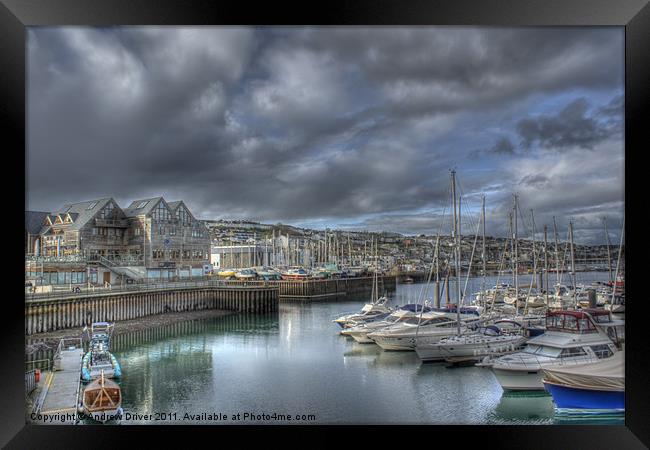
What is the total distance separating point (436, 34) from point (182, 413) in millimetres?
5005

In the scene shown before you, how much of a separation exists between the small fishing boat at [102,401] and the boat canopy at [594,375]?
4.65m

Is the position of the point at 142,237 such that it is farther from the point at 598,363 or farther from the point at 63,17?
the point at 598,363

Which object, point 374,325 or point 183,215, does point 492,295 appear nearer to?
point 374,325

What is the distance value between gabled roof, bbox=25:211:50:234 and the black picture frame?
1.21 m

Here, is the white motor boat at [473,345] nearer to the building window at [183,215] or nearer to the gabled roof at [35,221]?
the building window at [183,215]

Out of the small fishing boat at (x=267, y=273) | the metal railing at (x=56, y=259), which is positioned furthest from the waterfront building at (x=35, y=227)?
the small fishing boat at (x=267, y=273)

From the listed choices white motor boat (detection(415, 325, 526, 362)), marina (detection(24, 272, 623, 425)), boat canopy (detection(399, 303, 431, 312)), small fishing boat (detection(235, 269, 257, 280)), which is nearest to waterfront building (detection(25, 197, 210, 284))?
marina (detection(24, 272, 623, 425))

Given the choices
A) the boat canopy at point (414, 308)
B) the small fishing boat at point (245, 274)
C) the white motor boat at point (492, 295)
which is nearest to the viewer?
the white motor boat at point (492, 295)

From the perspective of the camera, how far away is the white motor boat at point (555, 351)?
4.98 meters

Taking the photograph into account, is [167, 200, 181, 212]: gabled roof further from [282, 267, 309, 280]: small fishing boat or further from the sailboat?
[282, 267, 309, 280]: small fishing boat

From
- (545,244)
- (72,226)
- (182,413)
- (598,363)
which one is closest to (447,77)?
(545,244)

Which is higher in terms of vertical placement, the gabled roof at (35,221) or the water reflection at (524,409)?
the gabled roof at (35,221)

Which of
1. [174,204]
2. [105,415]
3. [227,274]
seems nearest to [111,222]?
[174,204]

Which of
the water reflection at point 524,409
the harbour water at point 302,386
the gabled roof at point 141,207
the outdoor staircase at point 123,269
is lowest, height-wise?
the water reflection at point 524,409
